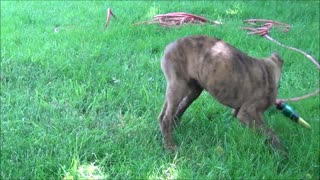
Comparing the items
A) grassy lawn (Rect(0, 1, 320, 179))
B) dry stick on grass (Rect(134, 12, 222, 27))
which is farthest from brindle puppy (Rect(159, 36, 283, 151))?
dry stick on grass (Rect(134, 12, 222, 27))

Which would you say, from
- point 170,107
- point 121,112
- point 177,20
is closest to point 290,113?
point 170,107

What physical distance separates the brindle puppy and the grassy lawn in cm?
28

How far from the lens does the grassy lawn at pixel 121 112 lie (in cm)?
380

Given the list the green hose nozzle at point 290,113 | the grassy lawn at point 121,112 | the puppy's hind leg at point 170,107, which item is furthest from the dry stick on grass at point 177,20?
the puppy's hind leg at point 170,107

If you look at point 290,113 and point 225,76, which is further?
point 290,113

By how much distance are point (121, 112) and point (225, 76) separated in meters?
1.41

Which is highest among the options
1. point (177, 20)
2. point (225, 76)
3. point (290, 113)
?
point (225, 76)

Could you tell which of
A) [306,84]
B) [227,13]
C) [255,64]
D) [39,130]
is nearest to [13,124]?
[39,130]

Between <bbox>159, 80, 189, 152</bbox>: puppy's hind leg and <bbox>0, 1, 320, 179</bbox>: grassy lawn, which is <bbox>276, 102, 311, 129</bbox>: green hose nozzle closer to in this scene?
<bbox>0, 1, 320, 179</bbox>: grassy lawn

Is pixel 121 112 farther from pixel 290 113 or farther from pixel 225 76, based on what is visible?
pixel 290 113

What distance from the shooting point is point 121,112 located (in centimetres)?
485

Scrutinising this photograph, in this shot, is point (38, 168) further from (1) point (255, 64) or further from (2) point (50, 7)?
(2) point (50, 7)

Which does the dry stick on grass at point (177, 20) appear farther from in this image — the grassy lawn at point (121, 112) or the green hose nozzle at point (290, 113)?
the green hose nozzle at point (290, 113)

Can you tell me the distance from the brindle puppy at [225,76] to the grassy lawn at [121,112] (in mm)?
279
